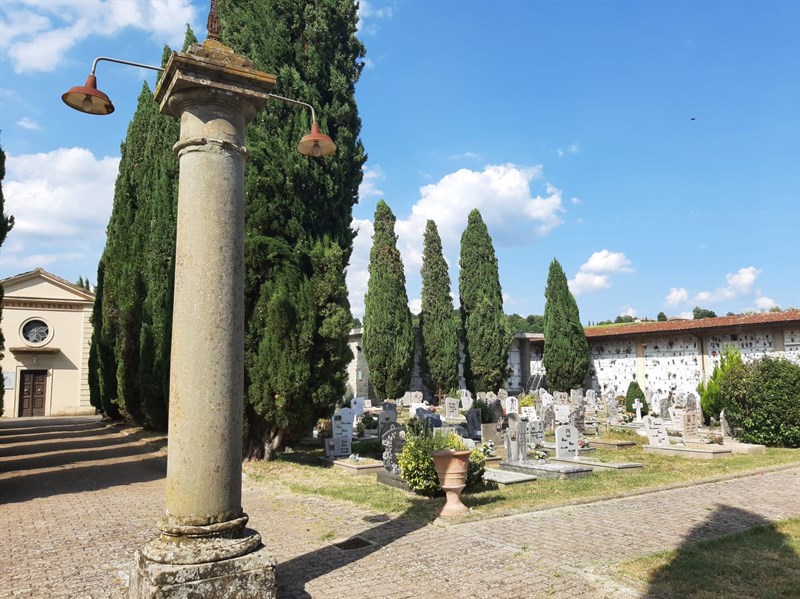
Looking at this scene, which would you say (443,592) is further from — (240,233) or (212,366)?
(240,233)

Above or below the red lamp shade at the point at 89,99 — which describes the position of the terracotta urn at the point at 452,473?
below

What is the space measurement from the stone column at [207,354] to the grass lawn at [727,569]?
11.2 feet

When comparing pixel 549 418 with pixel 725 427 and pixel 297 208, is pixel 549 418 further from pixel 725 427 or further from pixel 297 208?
pixel 297 208

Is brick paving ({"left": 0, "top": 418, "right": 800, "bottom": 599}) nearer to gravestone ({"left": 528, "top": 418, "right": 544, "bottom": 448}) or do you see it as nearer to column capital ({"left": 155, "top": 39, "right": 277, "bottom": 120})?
column capital ({"left": 155, "top": 39, "right": 277, "bottom": 120})

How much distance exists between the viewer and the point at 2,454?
14656 mm

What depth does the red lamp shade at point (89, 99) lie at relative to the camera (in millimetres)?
4684

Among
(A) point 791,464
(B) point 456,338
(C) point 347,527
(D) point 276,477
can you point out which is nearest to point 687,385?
(B) point 456,338

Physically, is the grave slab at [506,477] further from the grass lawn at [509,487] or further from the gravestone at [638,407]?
the gravestone at [638,407]

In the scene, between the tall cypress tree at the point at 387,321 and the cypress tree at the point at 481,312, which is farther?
the cypress tree at the point at 481,312

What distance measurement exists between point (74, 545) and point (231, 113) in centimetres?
516

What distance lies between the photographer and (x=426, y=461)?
876 centimetres

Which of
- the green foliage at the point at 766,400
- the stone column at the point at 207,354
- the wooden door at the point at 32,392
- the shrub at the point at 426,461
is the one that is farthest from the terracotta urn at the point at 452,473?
the wooden door at the point at 32,392

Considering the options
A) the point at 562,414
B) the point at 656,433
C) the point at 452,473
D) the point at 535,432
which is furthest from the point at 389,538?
the point at 562,414

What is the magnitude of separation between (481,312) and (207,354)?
2834 cm
